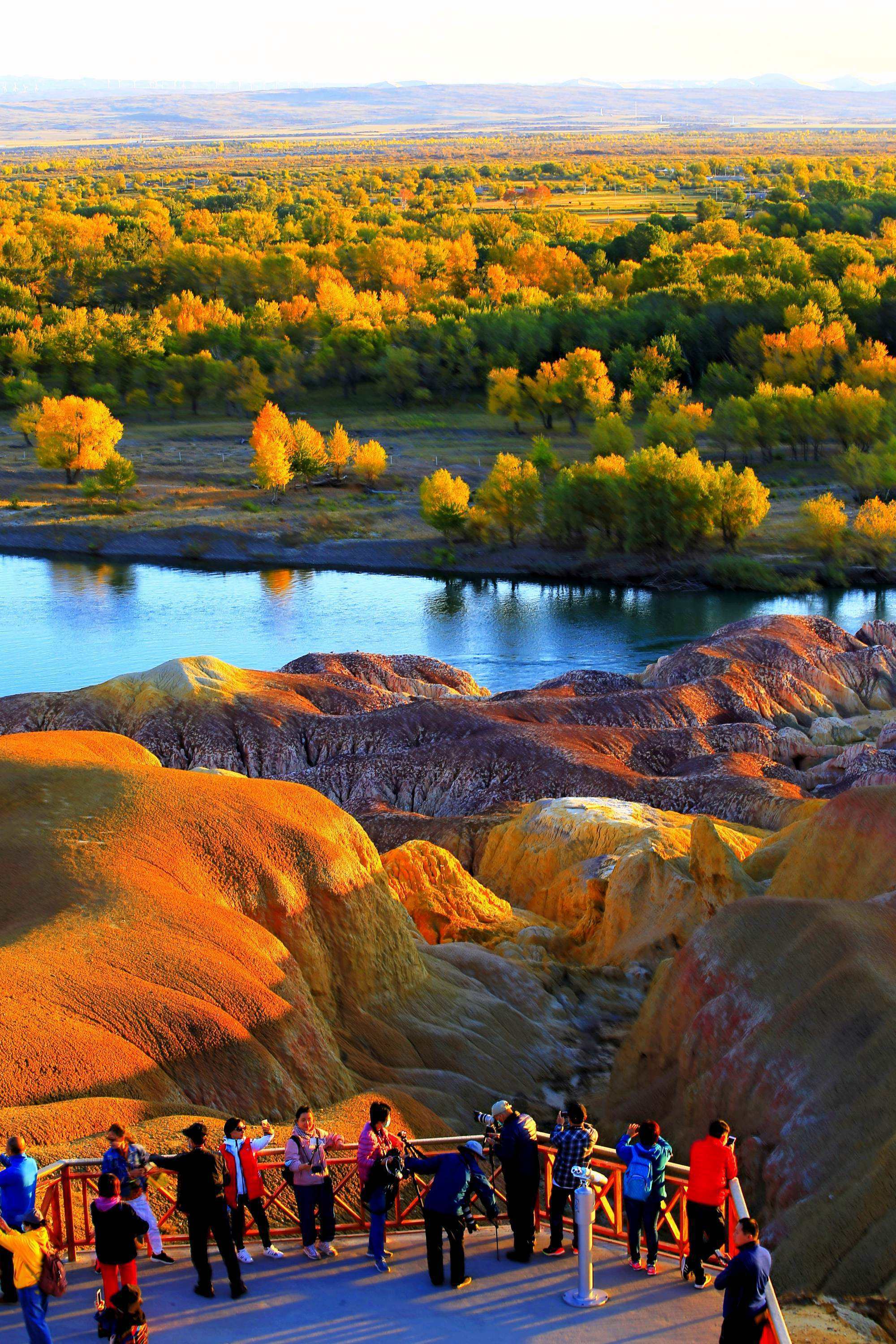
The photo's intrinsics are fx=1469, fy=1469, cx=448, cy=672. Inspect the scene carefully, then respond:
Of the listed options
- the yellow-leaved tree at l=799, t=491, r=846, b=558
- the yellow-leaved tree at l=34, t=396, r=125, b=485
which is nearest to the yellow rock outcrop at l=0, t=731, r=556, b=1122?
the yellow-leaved tree at l=799, t=491, r=846, b=558

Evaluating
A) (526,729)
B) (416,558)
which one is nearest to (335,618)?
(416,558)

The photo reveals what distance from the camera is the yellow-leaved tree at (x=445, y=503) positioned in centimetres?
8188

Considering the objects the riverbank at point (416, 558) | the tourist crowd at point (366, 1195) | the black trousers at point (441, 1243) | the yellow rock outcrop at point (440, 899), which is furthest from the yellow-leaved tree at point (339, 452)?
the black trousers at point (441, 1243)

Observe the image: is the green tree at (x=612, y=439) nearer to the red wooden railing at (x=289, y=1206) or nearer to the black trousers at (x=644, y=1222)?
the red wooden railing at (x=289, y=1206)

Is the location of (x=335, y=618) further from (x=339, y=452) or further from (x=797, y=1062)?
(x=797, y=1062)

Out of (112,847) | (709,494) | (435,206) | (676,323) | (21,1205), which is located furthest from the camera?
(435,206)

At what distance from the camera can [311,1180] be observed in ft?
40.5

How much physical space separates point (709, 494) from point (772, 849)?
1976 inches

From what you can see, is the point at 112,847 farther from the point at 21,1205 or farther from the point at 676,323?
the point at 676,323

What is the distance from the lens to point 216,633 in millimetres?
70312

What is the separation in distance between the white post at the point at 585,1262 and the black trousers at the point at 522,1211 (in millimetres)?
438

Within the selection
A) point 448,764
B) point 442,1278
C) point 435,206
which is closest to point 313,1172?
point 442,1278

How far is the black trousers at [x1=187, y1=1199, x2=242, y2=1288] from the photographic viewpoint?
38.2 ft

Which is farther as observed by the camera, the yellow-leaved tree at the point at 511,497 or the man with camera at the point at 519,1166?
the yellow-leaved tree at the point at 511,497
